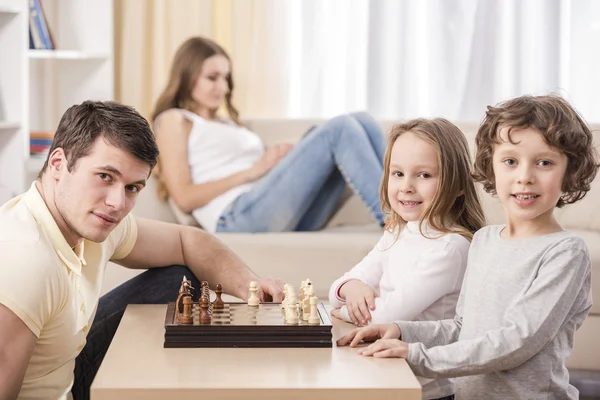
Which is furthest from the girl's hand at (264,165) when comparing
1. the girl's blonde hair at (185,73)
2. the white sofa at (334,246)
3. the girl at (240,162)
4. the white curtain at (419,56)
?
the white curtain at (419,56)

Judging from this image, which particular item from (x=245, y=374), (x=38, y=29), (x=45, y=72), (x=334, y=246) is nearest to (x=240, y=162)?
(x=334, y=246)

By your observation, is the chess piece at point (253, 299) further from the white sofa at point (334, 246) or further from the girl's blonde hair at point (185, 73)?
the girl's blonde hair at point (185, 73)

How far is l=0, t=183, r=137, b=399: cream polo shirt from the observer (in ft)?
4.30

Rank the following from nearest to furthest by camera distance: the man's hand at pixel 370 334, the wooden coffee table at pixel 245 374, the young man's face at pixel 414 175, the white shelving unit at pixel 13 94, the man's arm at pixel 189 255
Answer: the wooden coffee table at pixel 245 374 < the man's hand at pixel 370 334 < the young man's face at pixel 414 175 < the man's arm at pixel 189 255 < the white shelving unit at pixel 13 94

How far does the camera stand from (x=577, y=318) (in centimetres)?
144

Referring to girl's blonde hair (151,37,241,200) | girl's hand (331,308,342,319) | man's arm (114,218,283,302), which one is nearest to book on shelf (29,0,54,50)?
girl's blonde hair (151,37,241,200)

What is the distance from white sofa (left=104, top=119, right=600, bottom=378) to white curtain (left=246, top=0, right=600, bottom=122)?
0.87 m

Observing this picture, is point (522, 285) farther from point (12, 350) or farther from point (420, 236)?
point (12, 350)

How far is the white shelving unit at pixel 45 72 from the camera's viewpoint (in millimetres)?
3482

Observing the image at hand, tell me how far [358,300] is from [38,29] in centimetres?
264

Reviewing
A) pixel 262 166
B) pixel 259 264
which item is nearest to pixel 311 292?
pixel 259 264

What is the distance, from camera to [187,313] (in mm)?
1382

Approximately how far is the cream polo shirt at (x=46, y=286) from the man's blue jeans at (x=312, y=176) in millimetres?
1350

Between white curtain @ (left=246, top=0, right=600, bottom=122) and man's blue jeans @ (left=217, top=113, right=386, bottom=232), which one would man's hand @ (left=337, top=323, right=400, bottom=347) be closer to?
man's blue jeans @ (left=217, top=113, right=386, bottom=232)
